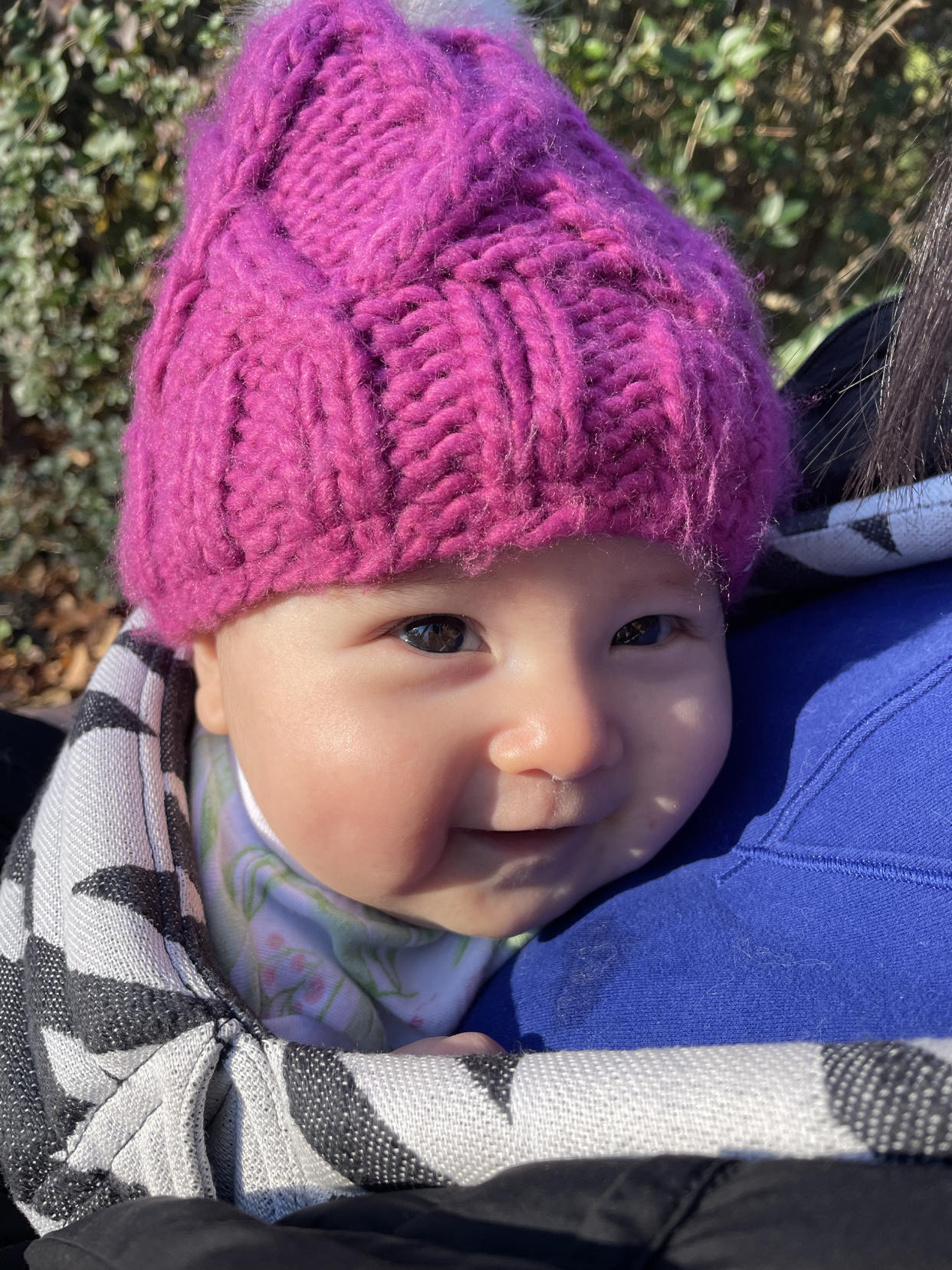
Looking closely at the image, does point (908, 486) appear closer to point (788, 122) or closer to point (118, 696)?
point (118, 696)

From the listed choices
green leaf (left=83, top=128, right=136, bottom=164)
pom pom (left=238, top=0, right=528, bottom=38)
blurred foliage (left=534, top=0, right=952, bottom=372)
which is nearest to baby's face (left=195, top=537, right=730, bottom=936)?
pom pom (left=238, top=0, right=528, bottom=38)

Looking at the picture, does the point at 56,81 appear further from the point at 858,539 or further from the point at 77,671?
the point at 858,539

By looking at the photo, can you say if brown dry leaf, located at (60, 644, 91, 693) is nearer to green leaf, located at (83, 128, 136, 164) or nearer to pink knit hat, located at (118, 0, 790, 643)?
green leaf, located at (83, 128, 136, 164)

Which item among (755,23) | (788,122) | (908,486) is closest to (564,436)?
(908,486)

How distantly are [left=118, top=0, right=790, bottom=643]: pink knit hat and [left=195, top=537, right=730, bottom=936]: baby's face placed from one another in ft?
0.18

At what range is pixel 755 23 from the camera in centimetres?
300

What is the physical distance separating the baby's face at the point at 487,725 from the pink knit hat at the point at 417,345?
54 millimetres

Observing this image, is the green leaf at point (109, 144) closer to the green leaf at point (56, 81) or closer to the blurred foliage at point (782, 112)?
the green leaf at point (56, 81)

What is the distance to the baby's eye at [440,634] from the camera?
1.20 meters

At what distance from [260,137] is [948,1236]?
1.31 meters

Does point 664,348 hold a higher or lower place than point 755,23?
lower

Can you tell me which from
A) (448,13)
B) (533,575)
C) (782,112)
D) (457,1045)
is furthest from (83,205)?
(457,1045)

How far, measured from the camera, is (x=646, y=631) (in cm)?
132

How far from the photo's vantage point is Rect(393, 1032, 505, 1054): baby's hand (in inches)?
46.8
